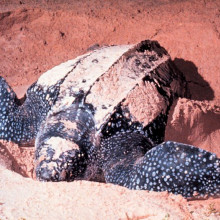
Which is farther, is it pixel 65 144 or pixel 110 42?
pixel 110 42

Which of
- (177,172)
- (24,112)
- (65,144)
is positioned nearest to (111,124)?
(65,144)

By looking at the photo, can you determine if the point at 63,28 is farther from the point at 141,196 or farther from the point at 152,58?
the point at 141,196

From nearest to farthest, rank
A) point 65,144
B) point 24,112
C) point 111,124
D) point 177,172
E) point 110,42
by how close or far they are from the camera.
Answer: point 177,172 < point 65,144 < point 111,124 < point 24,112 < point 110,42

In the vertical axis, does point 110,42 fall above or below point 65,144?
above

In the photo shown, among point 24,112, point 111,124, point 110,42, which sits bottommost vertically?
point 24,112

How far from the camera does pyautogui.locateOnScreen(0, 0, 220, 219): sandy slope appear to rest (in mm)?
1611

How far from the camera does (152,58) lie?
9.45 ft

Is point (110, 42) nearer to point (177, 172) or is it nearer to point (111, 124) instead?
point (111, 124)

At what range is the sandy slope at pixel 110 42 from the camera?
1611 mm

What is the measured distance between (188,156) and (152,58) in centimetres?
129

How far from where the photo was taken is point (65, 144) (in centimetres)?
213

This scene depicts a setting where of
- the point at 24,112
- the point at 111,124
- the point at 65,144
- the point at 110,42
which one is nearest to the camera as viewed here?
the point at 65,144

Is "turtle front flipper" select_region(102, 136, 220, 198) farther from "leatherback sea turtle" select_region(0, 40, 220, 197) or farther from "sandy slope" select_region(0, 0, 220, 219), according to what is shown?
"sandy slope" select_region(0, 0, 220, 219)

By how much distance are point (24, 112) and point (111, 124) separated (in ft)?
3.25
